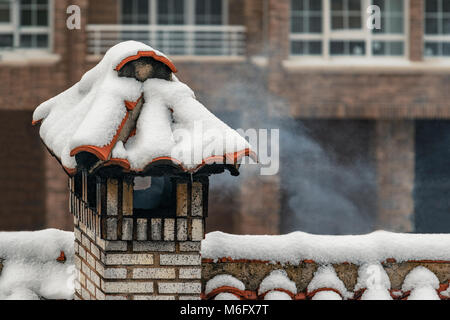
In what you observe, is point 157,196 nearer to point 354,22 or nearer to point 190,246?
point 190,246

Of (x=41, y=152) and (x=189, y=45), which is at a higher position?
(x=189, y=45)

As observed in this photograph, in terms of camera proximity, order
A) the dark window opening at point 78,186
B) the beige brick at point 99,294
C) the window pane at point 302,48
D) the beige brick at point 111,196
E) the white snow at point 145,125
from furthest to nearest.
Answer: the window pane at point 302,48 < the dark window opening at point 78,186 < the beige brick at point 99,294 < the beige brick at point 111,196 < the white snow at point 145,125

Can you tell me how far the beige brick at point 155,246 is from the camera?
4.77 m

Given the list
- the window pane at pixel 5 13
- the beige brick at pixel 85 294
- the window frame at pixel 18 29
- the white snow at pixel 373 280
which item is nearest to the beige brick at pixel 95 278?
the beige brick at pixel 85 294

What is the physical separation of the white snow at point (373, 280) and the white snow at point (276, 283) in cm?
50

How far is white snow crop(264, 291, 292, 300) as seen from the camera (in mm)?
5330

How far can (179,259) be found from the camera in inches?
189

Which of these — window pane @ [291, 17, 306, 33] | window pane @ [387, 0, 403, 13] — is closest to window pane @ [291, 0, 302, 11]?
window pane @ [291, 17, 306, 33]

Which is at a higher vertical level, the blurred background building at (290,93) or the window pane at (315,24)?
the window pane at (315,24)

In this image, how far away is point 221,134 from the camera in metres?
4.56

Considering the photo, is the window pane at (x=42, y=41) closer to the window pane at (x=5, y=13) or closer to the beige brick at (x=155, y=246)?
the window pane at (x=5, y=13)

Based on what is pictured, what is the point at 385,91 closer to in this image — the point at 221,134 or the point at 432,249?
the point at 432,249
